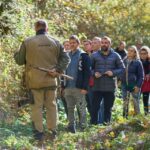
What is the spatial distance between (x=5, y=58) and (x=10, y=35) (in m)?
0.88

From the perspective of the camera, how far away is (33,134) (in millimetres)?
10609

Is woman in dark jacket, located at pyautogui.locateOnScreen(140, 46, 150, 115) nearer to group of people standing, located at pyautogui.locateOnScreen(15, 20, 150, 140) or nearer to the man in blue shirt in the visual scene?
group of people standing, located at pyautogui.locateOnScreen(15, 20, 150, 140)

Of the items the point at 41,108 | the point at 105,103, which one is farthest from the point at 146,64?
the point at 41,108

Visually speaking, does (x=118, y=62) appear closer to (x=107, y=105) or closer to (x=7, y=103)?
(x=107, y=105)

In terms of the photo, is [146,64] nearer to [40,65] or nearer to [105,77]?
[105,77]

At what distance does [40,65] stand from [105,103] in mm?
2583

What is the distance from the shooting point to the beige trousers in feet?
33.7

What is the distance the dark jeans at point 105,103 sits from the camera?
12.2 metres

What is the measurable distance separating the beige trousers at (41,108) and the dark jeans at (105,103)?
2.01 metres

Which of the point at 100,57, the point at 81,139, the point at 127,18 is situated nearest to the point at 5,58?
the point at 100,57

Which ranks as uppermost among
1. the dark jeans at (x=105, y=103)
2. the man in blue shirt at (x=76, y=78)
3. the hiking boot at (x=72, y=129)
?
the man in blue shirt at (x=76, y=78)

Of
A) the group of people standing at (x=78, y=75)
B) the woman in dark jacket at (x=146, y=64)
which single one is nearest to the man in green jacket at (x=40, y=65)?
the group of people standing at (x=78, y=75)

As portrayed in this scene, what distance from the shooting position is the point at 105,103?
40.4ft

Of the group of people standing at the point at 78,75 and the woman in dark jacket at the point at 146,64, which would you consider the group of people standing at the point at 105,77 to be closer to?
the group of people standing at the point at 78,75
